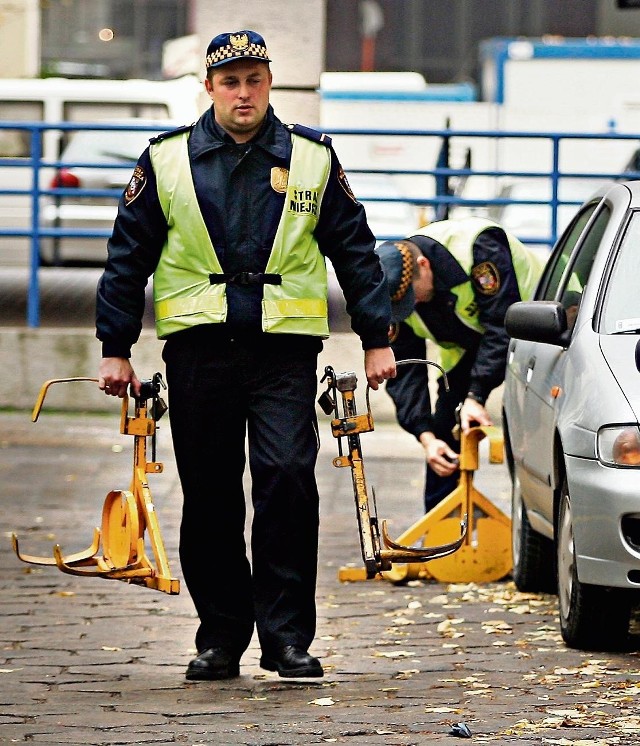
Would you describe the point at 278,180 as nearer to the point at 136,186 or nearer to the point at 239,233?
the point at 239,233

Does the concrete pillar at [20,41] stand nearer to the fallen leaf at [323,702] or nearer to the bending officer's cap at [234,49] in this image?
the bending officer's cap at [234,49]

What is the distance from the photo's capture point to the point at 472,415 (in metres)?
Answer: 7.46

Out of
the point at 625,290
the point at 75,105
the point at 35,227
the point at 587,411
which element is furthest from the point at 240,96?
the point at 75,105

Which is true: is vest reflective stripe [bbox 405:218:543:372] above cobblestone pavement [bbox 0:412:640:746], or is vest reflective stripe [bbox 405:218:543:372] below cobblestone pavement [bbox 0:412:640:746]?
above

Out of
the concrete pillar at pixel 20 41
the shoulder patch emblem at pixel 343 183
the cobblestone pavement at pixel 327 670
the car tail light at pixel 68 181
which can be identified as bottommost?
the cobblestone pavement at pixel 327 670

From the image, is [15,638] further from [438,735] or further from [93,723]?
[438,735]

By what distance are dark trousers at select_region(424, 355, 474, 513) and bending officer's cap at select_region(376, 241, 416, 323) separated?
641mm

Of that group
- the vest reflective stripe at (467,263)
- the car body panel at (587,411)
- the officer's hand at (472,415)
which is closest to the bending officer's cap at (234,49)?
the car body panel at (587,411)

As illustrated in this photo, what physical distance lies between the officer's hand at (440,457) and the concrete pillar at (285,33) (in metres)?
6.10

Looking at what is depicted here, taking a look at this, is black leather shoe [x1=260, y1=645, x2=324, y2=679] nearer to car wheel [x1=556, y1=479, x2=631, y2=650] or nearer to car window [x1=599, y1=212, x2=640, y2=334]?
car wheel [x1=556, y1=479, x2=631, y2=650]

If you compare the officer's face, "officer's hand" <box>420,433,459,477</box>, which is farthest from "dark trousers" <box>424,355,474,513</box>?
the officer's face

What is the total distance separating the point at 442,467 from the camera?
7.59m

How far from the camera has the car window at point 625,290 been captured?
6059 mm

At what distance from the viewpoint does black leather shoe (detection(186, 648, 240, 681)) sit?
5.56 m
